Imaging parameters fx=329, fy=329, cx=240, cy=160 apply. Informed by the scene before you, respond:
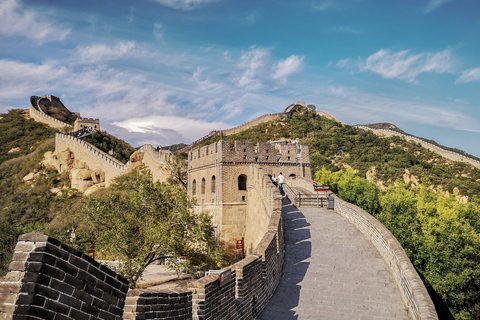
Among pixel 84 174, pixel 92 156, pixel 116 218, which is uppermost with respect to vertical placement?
pixel 92 156

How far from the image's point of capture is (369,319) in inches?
277

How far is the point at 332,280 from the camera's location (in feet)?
28.9

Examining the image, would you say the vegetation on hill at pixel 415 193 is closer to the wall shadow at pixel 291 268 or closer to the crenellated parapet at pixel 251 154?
the wall shadow at pixel 291 268

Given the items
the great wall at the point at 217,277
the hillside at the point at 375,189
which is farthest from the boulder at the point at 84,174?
the great wall at the point at 217,277

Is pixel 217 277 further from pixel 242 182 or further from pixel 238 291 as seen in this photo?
pixel 242 182

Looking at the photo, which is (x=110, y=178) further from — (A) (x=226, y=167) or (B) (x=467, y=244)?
(B) (x=467, y=244)

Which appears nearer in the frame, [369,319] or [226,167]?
[369,319]

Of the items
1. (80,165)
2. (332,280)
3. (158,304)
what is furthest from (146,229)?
(80,165)

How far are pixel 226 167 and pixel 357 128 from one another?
161 ft

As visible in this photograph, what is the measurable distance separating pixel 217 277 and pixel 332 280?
466cm

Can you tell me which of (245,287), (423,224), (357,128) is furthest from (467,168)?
(245,287)

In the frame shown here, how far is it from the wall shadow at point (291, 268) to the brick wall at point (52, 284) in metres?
5.35

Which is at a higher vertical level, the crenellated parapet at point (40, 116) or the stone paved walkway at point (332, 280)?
the crenellated parapet at point (40, 116)

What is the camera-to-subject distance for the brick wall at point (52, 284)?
2.13m
